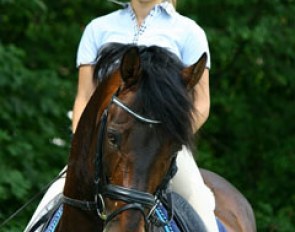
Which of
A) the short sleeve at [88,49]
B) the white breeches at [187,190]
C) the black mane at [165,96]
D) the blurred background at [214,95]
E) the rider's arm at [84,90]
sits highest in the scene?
the black mane at [165,96]

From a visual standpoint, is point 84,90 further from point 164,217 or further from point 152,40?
point 164,217

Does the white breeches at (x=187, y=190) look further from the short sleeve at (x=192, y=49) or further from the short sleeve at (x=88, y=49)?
the short sleeve at (x=88, y=49)

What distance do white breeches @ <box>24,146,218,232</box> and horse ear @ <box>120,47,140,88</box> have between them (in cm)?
85

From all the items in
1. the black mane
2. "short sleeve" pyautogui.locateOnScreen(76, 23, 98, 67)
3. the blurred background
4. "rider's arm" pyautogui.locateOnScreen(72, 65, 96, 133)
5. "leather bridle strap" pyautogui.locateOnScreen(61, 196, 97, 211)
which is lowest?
the blurred background

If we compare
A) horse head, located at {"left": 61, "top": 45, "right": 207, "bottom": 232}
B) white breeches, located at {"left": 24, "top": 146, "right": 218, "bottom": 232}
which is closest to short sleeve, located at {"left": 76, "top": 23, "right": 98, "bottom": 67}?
white breeches, located at {"left": 24, "top": 146, "right": 218, "bottom": 232}

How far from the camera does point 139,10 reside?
15.9 ft

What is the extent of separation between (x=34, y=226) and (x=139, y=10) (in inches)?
47.2

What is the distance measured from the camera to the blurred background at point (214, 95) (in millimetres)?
7887

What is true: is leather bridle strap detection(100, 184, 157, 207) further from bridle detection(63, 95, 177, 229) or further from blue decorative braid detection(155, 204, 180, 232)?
blue decorative braid detection(155, 204, 180, 232)

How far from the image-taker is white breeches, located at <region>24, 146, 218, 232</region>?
480cm

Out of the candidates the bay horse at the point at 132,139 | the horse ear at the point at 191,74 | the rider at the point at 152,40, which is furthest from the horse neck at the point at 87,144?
the rider at the point at 152,40

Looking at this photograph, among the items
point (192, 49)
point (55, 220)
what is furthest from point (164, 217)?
point (192, 49)

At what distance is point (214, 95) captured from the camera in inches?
392

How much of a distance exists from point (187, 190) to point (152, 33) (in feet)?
2.69
